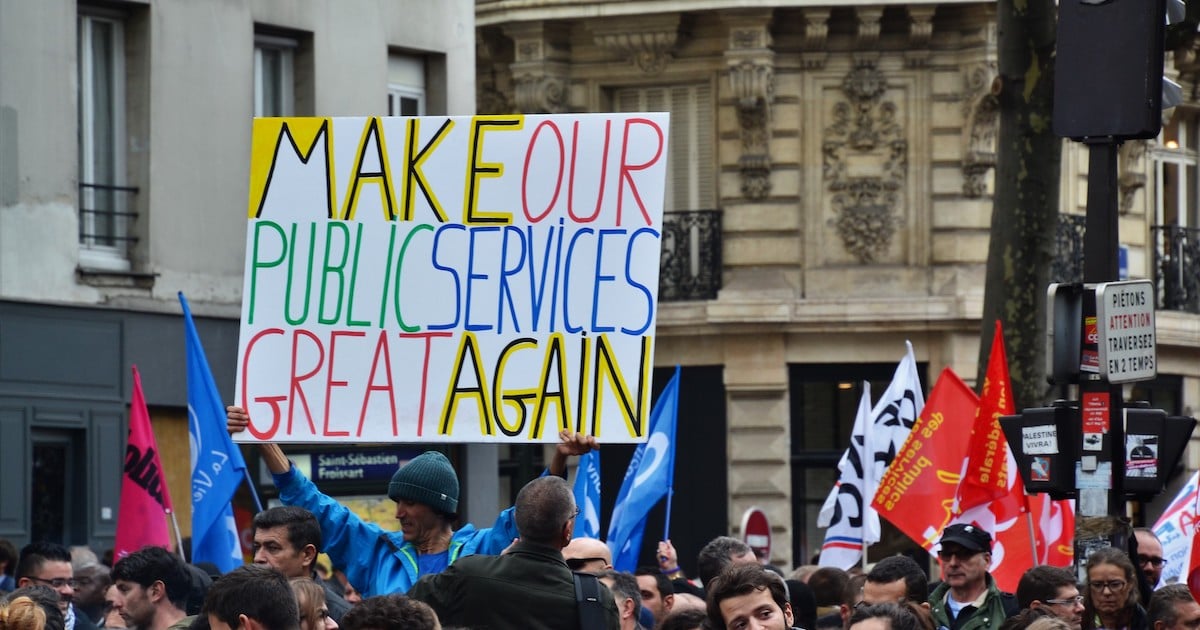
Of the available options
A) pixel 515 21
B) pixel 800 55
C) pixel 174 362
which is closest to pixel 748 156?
pixel 800 55

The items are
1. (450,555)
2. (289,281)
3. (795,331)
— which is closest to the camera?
(450,555)

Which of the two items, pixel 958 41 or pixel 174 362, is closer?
pixel 174 362

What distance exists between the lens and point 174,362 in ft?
62.3

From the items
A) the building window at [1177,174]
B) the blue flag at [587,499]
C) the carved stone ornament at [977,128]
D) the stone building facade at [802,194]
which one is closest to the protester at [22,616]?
the blue flag at [587,499]

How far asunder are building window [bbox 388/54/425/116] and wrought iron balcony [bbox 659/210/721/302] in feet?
22.9

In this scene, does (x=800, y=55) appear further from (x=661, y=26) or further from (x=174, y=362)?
(x=174, y=362)

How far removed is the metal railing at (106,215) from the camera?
60.6 ft

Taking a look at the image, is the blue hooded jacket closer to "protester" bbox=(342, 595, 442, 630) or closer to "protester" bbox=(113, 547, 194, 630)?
"protester" bbox=(113, 547, 194, 630)

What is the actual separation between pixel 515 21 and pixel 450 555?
21.1 meters

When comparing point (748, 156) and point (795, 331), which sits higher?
point (748, 156)

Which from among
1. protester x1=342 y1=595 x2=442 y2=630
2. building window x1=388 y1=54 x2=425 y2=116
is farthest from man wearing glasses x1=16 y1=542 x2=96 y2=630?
building window x1=388 y1=54 x2=425 y2=116

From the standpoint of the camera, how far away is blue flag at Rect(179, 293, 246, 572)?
1248 cm

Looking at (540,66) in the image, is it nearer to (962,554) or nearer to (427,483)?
(962,554)

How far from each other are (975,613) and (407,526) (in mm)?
3177
